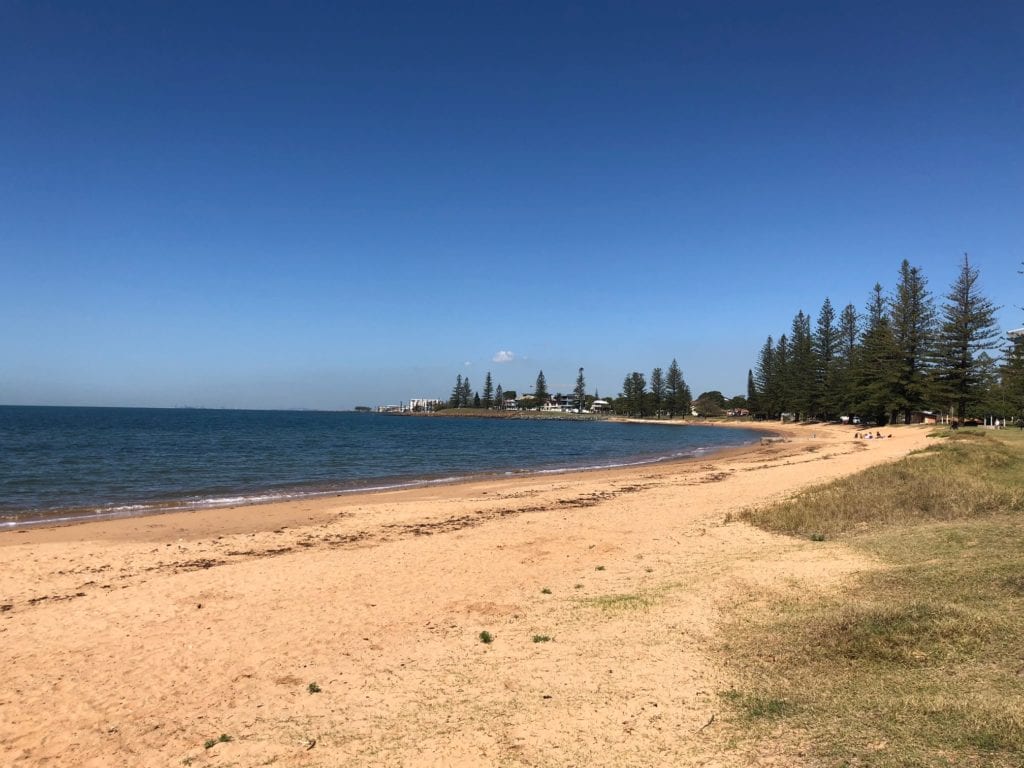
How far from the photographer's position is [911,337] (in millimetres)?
55156

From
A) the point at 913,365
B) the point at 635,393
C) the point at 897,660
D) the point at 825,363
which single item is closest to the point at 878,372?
the point at 913,365

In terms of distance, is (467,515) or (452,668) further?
(467,515)

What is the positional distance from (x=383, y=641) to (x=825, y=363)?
282 ft

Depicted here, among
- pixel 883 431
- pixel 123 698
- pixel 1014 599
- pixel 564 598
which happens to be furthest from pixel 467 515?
pixel 883 431

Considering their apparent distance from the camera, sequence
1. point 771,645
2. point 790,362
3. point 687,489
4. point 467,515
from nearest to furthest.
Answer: point 771,645 < point 467,515 < point 687,489 < point 790,362

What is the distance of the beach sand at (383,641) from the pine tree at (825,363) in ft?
243

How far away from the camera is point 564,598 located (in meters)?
8.06

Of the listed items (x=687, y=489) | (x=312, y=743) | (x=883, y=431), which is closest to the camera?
(x=312, y=743)

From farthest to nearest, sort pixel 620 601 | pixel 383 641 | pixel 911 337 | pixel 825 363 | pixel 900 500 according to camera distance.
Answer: pixel 825 363
pixel 911 337
pixel 900 500
pixel 620 601
pixel 383 641

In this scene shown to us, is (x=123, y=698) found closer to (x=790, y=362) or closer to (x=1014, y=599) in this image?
(x=1014, y=599)

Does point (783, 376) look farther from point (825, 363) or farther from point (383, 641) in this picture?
point (383, 641)

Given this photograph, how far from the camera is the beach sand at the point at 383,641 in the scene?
4.61 m

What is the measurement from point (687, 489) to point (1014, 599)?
14692 millimetres

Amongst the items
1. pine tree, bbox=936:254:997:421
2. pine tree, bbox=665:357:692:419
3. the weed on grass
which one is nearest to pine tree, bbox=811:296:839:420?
pine tree, bbox=936:254:997:421
